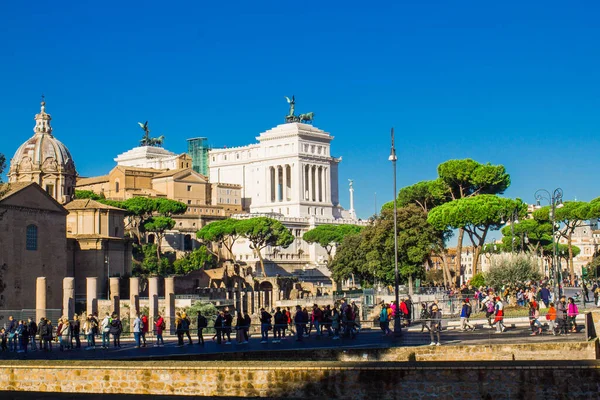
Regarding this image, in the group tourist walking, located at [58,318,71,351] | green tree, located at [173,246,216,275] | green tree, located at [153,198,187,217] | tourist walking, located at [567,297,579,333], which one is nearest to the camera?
tourist walking, located at [567,297,579,333]

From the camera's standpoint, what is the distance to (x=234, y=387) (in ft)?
64.2

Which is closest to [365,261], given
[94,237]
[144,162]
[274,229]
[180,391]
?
[94,237]

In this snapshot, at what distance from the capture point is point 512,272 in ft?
161

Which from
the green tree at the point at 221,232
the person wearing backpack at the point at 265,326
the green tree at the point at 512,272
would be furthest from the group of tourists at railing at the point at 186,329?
the green tree at the point at 221,232

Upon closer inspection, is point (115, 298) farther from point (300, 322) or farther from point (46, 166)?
point (300, 322)

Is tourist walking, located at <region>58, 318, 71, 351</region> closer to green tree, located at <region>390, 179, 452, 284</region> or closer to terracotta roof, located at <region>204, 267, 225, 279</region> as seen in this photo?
green tree, located at <region>390, 179, 452, 284</region>

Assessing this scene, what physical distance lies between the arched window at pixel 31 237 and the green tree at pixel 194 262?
28.7 meters

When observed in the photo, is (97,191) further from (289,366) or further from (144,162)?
(289,366)

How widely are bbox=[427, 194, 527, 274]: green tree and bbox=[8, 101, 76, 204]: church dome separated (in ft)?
92.5

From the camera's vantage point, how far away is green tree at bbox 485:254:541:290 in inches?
1928

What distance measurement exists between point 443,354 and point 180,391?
24.5 ft

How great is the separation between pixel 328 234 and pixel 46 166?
1519 inches

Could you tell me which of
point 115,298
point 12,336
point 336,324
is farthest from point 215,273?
point 336,324

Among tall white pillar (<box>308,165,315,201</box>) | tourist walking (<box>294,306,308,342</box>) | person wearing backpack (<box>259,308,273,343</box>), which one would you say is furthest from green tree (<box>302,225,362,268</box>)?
tourist walking (<box>294,306,308,342</box>)
